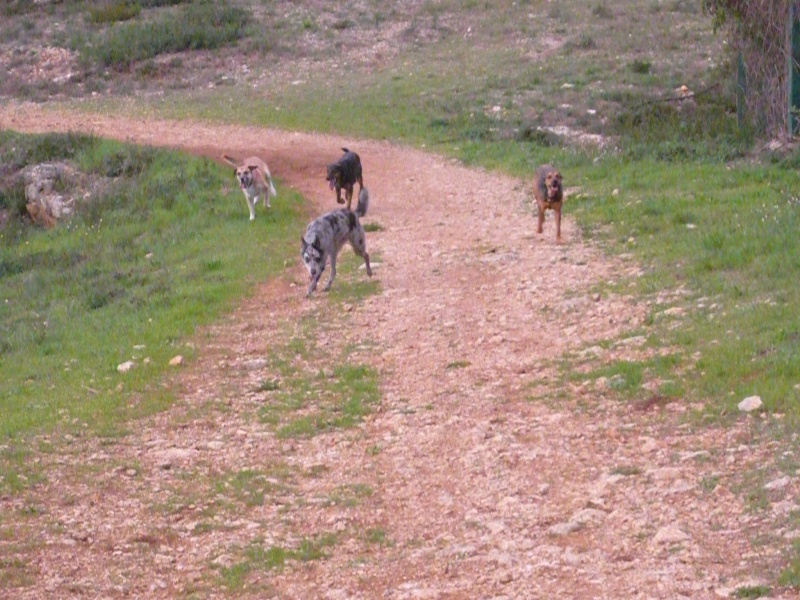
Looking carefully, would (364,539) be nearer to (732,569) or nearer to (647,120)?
(732,569)

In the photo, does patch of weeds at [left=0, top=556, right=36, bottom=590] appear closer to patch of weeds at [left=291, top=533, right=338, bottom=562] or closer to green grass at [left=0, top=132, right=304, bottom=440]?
patch of weeds at [left=291, top=533, right=338, bottom=562]

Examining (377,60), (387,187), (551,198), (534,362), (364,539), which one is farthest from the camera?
(377,60)

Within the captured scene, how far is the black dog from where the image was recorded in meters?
17.1

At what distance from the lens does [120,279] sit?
635 inches

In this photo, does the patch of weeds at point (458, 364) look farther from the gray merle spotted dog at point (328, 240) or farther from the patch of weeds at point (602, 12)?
the patch of weeds at point (602, 12)

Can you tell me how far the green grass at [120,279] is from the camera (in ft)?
35.7

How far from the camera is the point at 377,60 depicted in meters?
31.8

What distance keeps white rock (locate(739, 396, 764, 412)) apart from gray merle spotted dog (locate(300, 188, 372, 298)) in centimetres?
582

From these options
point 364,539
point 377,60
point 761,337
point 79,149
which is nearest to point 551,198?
point 761,337

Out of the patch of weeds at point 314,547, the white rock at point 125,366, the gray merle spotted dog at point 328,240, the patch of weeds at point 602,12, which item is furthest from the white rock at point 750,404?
the patch of weeds at point 602,12

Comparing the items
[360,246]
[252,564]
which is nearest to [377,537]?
[252,564]

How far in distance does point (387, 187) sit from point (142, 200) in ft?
13.4

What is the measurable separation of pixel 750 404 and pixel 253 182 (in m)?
9.93

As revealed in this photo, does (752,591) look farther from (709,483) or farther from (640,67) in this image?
(640,67)
